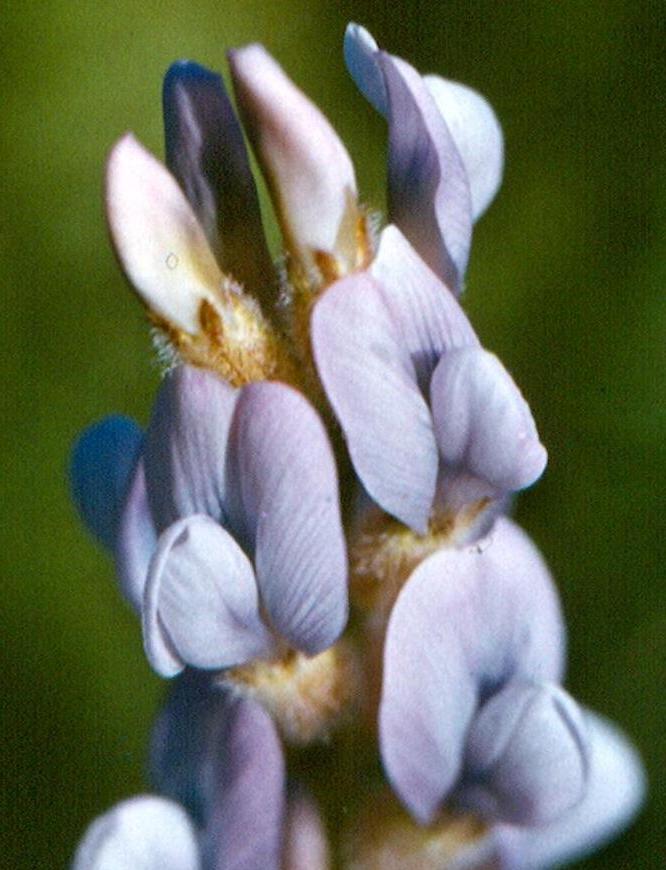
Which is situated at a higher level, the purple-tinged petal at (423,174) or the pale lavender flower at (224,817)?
the purple-tinged petal at (423,174)

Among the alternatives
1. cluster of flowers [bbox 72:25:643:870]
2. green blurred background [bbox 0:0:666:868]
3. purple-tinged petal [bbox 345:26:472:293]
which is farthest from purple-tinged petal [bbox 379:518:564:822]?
green blurred background [bbox 0:0:666:868]

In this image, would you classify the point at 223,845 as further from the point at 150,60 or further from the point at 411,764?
the point at 150,60

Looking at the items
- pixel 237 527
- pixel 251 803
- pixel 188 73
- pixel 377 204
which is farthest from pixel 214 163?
pixel 377 204

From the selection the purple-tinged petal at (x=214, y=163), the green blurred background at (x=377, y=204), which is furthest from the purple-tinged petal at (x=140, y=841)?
the green blurred background at (x=377, y=204)

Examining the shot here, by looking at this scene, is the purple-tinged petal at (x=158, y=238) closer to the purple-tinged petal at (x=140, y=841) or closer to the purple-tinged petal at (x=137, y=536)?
the purple-tinged petal at (x=137, y=536)

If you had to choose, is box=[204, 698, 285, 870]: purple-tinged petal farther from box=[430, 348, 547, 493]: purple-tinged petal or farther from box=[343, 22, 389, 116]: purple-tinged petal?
box=[343, 22, 389, 116]: purple-tinged petal

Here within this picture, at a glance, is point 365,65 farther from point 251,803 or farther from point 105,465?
point 251,803

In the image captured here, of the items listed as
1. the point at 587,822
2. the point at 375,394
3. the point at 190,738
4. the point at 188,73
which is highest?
the point at 188,73
